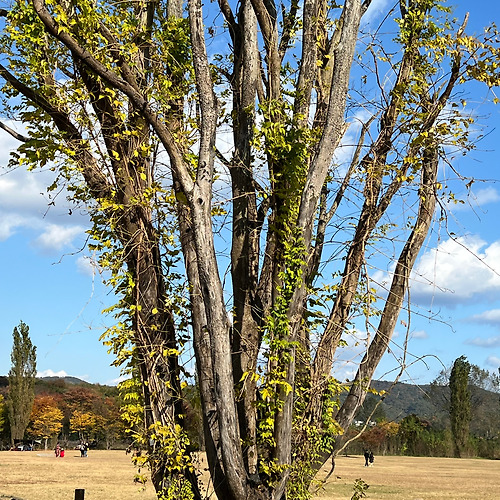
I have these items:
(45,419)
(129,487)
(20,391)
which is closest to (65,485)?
(129,487)

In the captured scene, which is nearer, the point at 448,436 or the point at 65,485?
the point at 65,485

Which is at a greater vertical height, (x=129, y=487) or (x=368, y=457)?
(x=368, y=457)

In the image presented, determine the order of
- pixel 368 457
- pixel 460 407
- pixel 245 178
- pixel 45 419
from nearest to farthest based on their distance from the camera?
pixel 245 178 → pixel 368 457 → pixel 460 407 → pixel 45 419

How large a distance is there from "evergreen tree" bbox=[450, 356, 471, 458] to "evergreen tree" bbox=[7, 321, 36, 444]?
130 ft

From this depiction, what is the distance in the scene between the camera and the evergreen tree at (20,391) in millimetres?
64062

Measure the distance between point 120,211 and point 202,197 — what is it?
1.45 m

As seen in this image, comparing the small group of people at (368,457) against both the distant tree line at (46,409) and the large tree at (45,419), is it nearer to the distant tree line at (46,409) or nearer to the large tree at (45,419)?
the distant tree line at (46,409)

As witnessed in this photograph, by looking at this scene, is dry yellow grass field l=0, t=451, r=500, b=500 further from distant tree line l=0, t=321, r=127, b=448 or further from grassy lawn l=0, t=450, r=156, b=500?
distant tree line l=0, t=321, r=127, b=448

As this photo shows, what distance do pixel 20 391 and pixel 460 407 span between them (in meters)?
41.0

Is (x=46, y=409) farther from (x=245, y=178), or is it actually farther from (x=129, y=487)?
(x=245, y=178)

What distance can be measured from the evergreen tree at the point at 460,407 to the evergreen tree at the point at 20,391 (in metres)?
39.5

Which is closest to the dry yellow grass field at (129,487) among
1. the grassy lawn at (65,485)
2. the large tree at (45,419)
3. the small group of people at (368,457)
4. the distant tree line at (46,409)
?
the grassy lawn at (65,485)

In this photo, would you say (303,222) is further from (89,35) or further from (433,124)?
(89,35)

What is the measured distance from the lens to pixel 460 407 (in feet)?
206
